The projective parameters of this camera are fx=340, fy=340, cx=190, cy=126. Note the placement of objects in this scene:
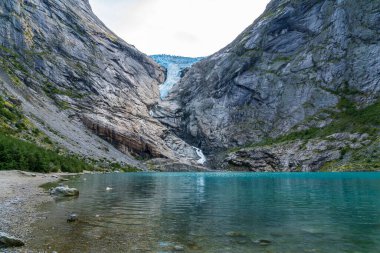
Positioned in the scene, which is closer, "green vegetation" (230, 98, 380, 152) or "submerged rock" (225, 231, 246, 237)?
"submerged rock" (225, 231, 246, 237)

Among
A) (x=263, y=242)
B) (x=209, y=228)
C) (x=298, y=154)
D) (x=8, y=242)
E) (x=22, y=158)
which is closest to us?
(x=8, y=242)

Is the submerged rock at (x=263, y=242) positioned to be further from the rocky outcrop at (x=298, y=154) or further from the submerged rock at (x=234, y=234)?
the rocky outcrop at (x=298, y=154)

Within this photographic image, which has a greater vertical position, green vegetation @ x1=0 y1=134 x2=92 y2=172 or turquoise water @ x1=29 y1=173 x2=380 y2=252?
green vegetation @ x1=0 y1=134 x2=92 y2=172

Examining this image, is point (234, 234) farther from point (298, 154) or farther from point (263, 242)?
point (298, 154)

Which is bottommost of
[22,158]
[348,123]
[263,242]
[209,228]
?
[263,242]

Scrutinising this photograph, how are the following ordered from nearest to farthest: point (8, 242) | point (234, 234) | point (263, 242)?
point (8, 242)
point (263, 242)
point (234, 234)

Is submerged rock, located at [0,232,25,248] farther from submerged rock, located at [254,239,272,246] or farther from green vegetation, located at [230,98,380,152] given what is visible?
green vegetation, located at [230,98,380,152]

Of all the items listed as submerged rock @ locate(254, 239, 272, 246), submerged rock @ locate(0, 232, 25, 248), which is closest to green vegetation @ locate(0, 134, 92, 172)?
submerged rock @ locate(0, 232, 25, 248)

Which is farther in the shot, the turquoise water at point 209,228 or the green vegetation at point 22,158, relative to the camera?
the green vegetation at point 22,158

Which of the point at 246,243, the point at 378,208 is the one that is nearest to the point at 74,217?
the point at 246,243

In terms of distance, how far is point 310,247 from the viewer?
58.3 ft

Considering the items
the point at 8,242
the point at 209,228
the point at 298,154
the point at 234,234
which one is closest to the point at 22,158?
the point at 209,228

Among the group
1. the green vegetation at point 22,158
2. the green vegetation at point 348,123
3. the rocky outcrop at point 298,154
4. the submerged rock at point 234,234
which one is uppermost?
the green vegetation at point 348,123

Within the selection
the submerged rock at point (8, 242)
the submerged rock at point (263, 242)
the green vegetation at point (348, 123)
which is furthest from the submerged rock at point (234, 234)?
the green vegetation at point (348, 123)
